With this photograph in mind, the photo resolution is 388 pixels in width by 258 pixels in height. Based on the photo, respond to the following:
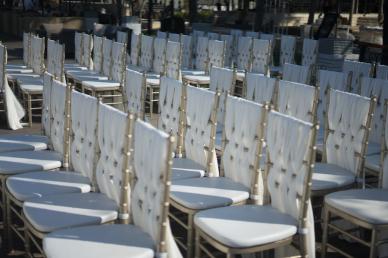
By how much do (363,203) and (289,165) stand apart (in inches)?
21.3

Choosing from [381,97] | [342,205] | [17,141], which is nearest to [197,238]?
[342,205]

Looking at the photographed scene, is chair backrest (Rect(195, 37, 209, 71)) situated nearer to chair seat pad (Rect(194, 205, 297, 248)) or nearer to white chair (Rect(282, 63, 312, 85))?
white chair (Rect(282, 63, 312, 85))

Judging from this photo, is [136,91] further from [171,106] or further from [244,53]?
[244,53]

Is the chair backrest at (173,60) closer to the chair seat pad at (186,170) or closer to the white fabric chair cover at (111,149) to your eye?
the chair seat pad at (186,170)

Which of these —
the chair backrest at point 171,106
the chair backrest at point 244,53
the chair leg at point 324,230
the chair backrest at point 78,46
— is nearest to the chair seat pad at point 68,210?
the chair backrest at point 171,106

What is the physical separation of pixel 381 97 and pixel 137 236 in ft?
8.41

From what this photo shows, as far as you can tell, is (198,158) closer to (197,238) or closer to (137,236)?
(197,238)

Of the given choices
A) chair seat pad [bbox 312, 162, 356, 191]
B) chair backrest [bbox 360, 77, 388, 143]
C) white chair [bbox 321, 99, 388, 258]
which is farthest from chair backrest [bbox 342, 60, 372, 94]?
white chair [bbox 321, 99, 388, 258]

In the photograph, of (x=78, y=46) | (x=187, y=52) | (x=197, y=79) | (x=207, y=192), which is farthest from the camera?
(x=187, y=52)

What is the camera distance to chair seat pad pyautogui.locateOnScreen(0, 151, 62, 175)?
11.5 feet

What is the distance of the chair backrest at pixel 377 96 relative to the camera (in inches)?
165

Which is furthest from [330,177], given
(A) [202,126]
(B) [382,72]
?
(B) [382,72]

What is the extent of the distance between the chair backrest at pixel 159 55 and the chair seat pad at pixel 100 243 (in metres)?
4.62

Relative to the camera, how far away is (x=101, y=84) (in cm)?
650
